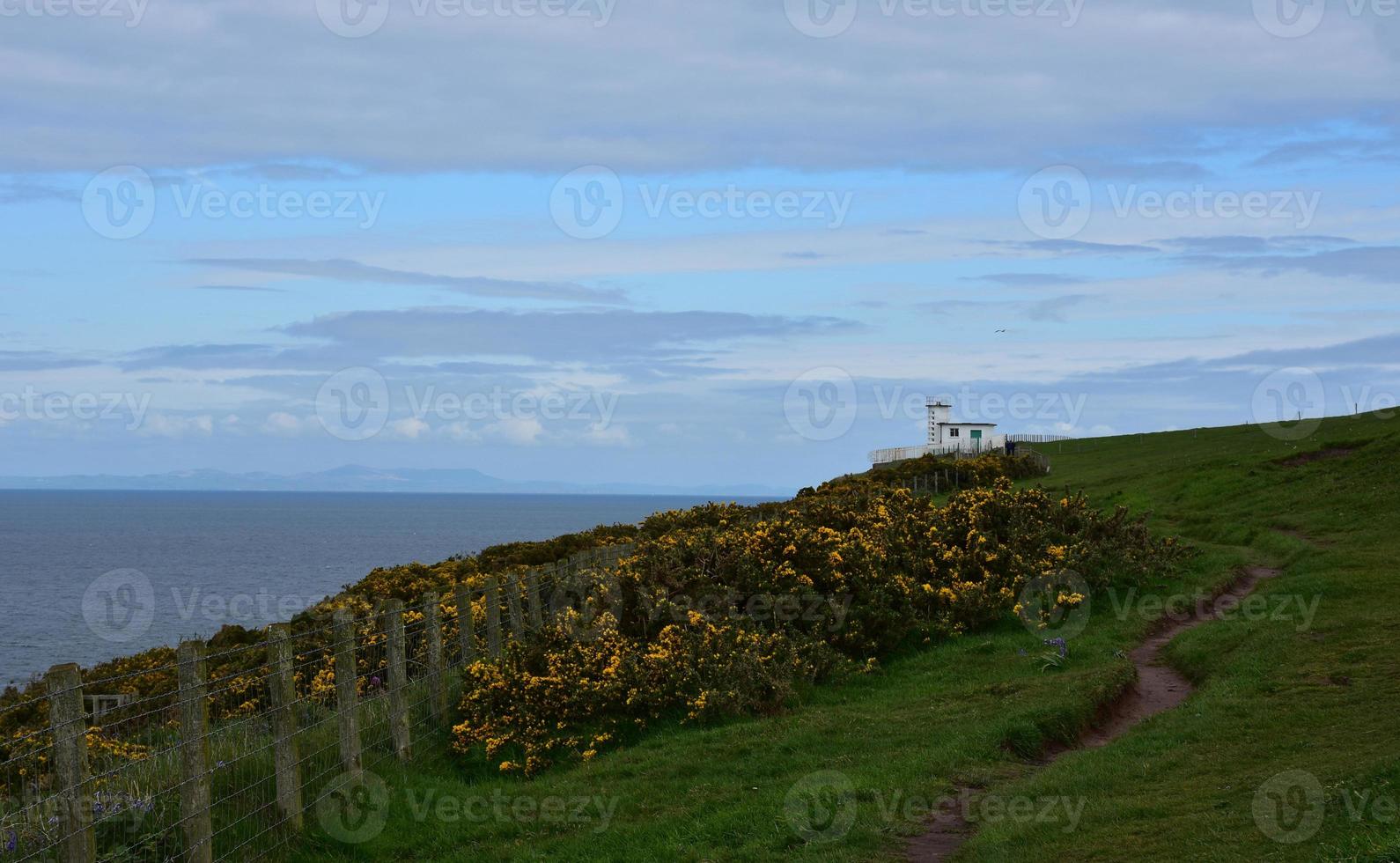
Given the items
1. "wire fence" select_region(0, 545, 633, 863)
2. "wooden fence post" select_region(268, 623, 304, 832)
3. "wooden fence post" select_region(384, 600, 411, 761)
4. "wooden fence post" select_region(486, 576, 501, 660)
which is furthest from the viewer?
"wooden fence post" select_region(486, 576, 501, 660)

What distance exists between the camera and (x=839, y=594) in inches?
870

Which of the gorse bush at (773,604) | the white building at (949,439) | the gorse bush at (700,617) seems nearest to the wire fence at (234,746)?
the gorse bush at (700,617)

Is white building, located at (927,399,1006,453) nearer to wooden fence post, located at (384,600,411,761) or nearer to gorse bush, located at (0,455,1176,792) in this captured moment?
gorse bush, located at (0,455,1176,792)

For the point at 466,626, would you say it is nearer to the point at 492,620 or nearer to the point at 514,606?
the point at 492,620

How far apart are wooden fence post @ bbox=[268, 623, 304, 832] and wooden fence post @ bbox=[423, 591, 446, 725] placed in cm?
428

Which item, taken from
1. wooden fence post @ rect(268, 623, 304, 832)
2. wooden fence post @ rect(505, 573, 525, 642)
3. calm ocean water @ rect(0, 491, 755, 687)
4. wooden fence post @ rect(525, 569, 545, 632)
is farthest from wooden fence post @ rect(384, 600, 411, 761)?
calm ocean water @ rect(0, 491, 755, 687)

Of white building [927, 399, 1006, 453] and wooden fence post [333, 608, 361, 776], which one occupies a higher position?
white building [927, 399, 1006, 453]

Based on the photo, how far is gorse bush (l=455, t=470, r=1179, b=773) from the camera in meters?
17.2

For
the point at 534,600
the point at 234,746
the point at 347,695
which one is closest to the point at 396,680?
the point at 347,695

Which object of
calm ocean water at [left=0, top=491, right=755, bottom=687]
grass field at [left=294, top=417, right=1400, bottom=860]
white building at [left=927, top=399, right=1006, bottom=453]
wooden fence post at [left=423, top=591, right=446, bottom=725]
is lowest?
calm ocean water at [left=0, top=491, right=755, bottom=687]

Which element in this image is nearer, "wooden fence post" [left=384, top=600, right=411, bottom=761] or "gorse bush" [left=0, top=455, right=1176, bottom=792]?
"wooden fence post" [left=384, top=600, right=411, bottom=761]

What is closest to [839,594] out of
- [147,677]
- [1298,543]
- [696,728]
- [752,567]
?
[752,567]

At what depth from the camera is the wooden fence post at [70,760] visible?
30.1 ft

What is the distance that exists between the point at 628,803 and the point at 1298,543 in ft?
79.9
